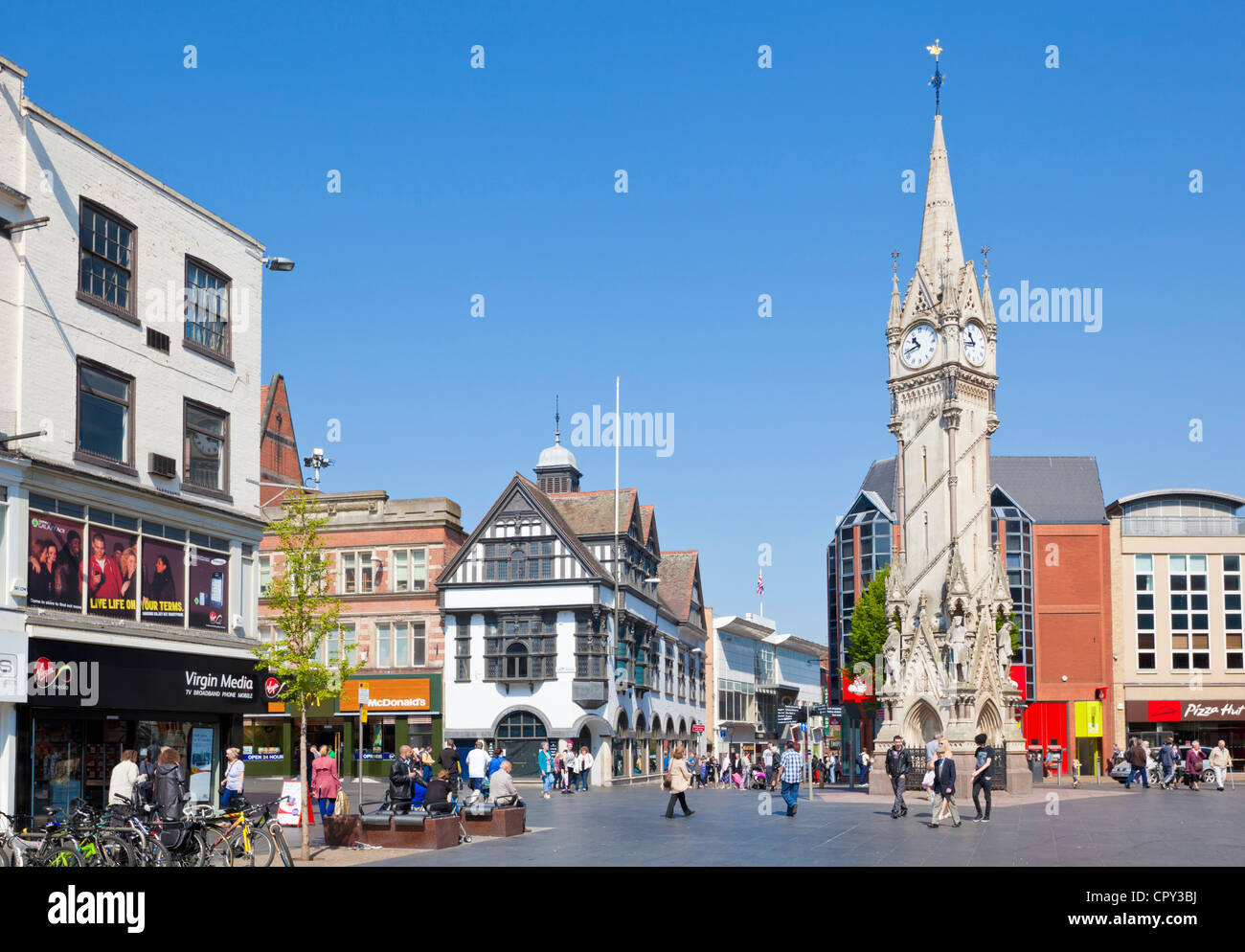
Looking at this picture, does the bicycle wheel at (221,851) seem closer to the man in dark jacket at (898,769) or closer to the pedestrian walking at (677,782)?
the pedestrian walking at (677,782)

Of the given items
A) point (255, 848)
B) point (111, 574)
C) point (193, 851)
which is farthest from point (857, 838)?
point (111, 574)

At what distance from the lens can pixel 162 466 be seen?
27.7m

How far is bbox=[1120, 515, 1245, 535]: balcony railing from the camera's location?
74.1 m

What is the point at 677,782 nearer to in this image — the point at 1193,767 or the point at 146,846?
the point at 146,846

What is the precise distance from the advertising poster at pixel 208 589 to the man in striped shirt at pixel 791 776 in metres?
13.1

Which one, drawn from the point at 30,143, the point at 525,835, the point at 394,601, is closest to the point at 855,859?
the point at 525,835

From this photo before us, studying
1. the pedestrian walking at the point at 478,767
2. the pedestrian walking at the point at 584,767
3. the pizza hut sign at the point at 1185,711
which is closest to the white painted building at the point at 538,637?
the pedestrian walking at the point at 584,767

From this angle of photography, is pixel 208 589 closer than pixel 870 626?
Yes

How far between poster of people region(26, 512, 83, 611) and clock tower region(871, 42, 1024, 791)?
22.1m

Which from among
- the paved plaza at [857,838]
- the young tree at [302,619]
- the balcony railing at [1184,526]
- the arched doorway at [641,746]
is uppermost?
the balcony railing at [1184,526]

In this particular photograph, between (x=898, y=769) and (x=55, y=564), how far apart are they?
735 inches

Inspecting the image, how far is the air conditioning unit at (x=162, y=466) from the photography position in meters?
27.4
